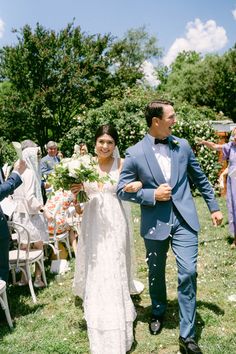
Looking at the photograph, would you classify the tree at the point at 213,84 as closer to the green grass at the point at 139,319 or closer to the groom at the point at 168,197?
the green grass at the point at 139,319

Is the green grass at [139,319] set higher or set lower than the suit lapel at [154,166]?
lower

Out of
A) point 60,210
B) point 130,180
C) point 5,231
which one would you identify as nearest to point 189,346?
point 130,180

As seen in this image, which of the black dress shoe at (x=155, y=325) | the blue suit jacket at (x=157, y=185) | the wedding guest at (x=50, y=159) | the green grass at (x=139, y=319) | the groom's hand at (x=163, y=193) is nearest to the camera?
the groom's hand at (x=163, y=193)

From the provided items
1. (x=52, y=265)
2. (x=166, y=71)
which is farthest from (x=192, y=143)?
(x=166, y=71)

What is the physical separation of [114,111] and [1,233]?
10.4 meters

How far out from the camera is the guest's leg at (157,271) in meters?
3.94

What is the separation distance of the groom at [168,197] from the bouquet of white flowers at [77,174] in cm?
41

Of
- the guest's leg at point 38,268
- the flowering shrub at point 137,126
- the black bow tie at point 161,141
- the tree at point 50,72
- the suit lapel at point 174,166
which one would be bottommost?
the guest's leg at point 38,268

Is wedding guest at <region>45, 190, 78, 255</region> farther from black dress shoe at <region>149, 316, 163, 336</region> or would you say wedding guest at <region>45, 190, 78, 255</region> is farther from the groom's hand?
the groom's hand

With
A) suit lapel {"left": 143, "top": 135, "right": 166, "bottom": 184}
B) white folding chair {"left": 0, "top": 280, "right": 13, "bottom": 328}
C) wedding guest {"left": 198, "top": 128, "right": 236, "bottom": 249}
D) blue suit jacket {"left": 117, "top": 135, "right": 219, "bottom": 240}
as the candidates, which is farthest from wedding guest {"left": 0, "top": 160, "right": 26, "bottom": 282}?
wedding guest {"left": 198, "top": 128, "right": 236, "bottom": 249}

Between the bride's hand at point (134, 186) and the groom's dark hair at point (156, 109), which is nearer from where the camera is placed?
the bride's hand at point (134, 186)

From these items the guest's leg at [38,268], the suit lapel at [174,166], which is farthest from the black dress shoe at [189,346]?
the guest's leg at [38,268]

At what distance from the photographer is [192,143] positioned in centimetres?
1361

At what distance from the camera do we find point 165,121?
3.81 m
